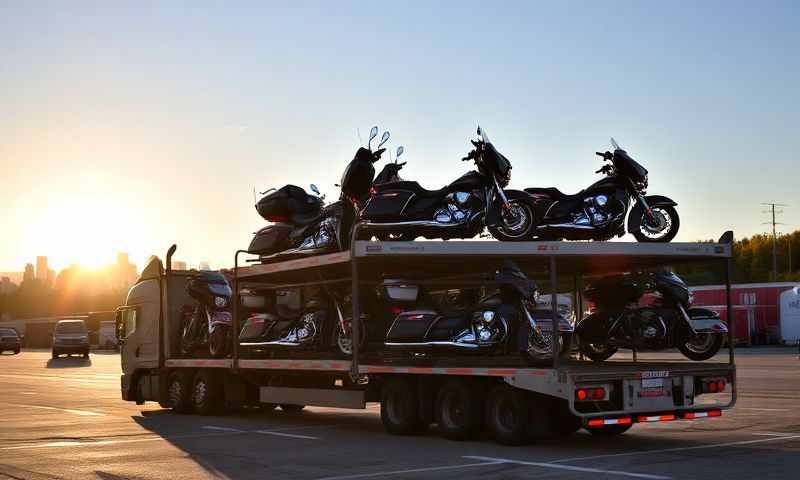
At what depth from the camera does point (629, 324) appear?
1464cm

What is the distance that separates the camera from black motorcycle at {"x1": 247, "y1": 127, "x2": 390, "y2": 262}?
1683 centimetres

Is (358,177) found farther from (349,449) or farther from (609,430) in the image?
(609,430)

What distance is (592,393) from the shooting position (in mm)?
12477

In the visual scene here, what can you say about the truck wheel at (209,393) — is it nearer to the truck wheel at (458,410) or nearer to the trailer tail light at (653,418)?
the truck wheel at (458,410)

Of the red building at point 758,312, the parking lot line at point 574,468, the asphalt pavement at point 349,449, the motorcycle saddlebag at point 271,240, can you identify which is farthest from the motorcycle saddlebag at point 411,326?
the red building at point 758,312

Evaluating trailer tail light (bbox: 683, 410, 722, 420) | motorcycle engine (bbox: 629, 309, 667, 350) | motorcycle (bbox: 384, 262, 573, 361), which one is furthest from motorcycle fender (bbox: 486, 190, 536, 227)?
trailer tail light (bbox: 683, 410, 722, 420)

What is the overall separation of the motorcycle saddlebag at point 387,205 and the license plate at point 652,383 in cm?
440

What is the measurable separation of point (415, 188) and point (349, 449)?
4136 mm

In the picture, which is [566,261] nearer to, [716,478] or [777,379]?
[716,478]

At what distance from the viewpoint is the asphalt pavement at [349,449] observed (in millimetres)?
11195

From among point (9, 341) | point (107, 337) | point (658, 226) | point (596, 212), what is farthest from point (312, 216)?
point (107, 337)

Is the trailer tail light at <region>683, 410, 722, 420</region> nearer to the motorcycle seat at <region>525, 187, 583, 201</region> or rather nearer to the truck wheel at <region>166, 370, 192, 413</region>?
the motorcycle seat at <region>525, 187, 583, 201</region>

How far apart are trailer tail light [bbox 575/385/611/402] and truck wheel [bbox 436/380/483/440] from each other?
174cm

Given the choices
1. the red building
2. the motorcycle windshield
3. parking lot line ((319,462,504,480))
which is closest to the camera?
parking lot line ((319,462,504,480))
